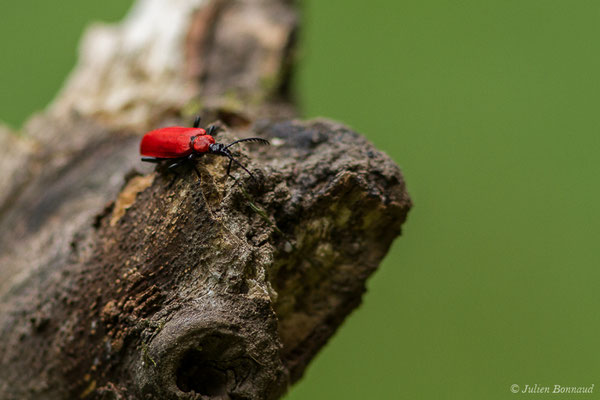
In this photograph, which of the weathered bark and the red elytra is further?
the red elytra

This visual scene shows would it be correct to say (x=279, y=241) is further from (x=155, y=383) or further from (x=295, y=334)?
(x=155, y=383)

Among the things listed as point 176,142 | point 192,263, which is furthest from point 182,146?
point 192,263

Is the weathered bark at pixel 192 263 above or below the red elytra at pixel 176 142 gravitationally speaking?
below

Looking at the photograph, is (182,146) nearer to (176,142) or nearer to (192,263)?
(176,142)

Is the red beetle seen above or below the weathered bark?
above

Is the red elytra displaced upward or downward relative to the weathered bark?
upward

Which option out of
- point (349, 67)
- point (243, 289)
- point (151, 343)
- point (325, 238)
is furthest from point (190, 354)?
point (349, 67)

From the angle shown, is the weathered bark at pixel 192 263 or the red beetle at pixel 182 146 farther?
the red beetle at pixel 182 146
